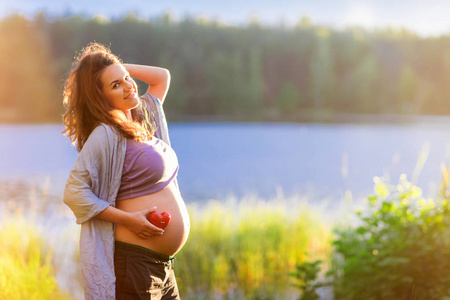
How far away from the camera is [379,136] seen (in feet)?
91.9

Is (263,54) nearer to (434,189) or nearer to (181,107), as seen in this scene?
(181,107)

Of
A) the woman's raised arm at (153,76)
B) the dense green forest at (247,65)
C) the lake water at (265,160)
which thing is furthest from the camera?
the dense green forest at (247,65)

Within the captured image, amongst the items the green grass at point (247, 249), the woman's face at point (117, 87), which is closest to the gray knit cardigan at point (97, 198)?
the woman's face at point (117, 87)

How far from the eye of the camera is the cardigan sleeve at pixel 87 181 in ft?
5.37

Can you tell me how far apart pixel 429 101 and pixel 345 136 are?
21.3 metres

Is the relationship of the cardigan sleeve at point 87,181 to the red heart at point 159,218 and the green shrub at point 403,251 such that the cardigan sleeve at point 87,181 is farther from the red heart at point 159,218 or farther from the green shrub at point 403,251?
the green shrub at point 403,251

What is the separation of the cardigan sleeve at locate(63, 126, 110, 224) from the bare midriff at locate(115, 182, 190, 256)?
5.2 inches

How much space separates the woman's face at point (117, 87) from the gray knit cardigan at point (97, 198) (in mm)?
115

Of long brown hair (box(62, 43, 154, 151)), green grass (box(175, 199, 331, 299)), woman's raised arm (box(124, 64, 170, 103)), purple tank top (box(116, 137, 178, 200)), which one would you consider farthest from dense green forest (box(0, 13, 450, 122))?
purple tank top (box(116, 137, 178, 200))

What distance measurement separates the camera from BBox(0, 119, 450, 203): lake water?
576 inches

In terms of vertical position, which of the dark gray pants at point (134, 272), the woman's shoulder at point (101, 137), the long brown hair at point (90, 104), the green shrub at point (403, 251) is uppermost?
the long brown hair at point (90, 104)

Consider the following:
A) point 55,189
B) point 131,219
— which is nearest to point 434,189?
Result: point 131,219

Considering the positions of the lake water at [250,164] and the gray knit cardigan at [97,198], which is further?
the lake water at [250,164]

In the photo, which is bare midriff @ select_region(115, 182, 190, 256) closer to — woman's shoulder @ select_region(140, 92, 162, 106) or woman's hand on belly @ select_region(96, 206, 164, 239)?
woman's hand on belly @ select_region(96, 206, 164, 239)
